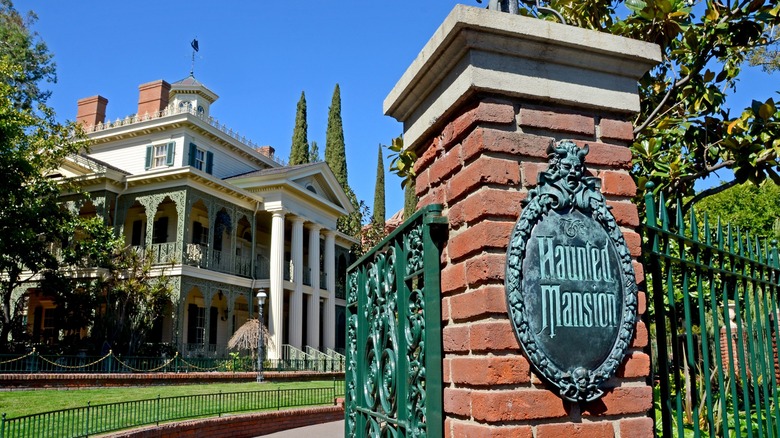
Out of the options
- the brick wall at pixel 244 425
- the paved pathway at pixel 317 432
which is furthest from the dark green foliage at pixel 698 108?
the paved pathway at pixel 317 432

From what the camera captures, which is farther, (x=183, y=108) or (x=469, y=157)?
(x=183, y=108)

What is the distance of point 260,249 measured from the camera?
1375 inches

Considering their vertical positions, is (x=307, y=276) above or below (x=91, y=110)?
below

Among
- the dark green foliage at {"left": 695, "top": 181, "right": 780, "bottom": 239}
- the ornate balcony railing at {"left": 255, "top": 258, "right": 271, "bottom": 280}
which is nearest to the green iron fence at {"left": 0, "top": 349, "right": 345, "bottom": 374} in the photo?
the ornate balcony railing at {"left": 255, "top": 258, "right": 271, "bottom": 280}

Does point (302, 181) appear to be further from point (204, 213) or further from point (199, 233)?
point (199, 233)

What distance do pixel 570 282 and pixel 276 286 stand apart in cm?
2859

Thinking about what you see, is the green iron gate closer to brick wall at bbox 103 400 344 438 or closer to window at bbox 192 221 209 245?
brick wall at bbox 103 400 344 438

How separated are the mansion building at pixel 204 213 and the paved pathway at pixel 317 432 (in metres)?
10.5

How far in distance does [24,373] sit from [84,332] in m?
9.21

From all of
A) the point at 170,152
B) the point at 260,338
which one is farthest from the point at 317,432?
the point at 170,152

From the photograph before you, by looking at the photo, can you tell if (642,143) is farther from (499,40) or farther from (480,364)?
(480,364)

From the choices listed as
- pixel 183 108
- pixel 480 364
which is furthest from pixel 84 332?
pixel 480 364

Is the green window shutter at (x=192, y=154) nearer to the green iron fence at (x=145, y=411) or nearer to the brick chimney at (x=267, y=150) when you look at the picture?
the brick chimney at (x=267, y=150)

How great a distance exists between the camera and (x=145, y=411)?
1299 centimetres
